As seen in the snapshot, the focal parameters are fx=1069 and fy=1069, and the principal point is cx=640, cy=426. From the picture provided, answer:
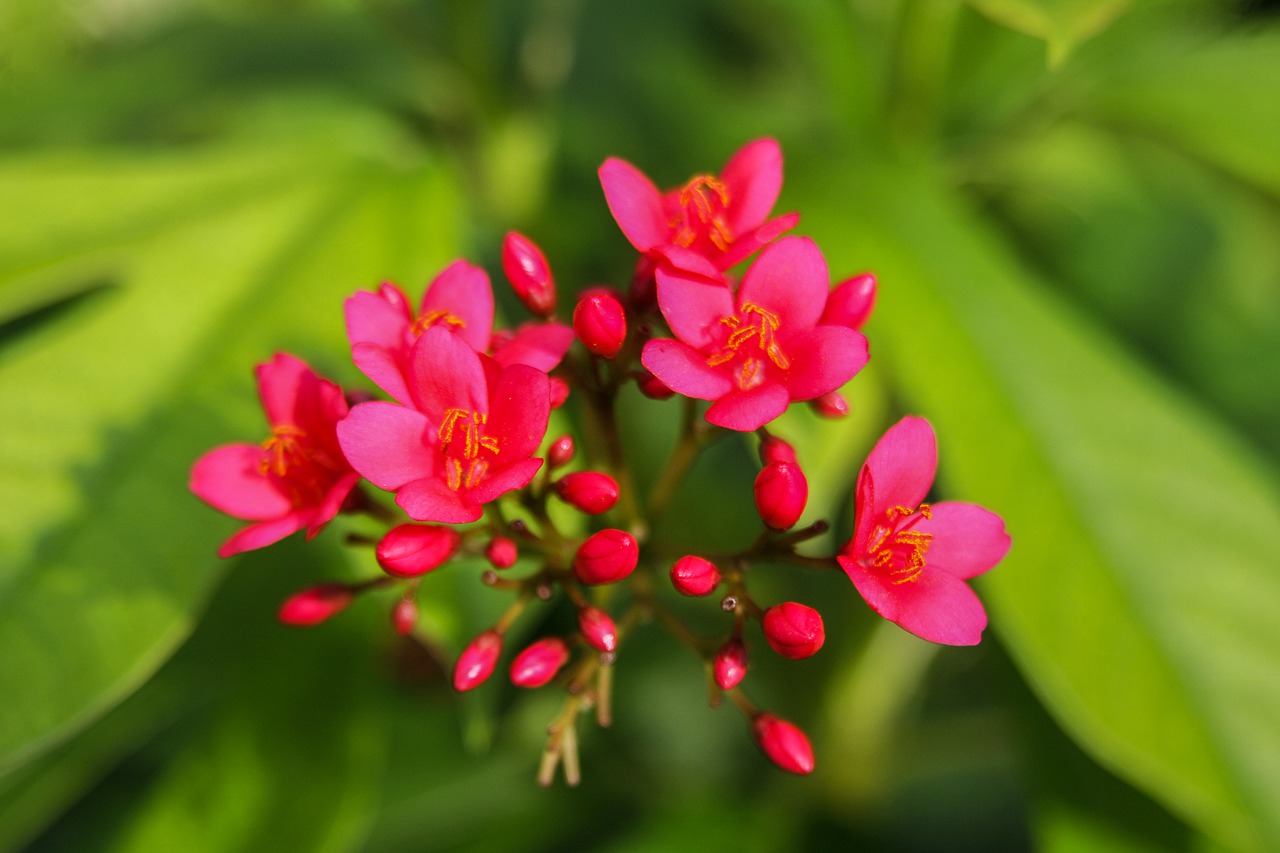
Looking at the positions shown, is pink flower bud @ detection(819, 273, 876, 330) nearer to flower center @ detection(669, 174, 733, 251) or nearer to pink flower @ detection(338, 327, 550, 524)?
flower center @ detection(669, 174, 733, 251)

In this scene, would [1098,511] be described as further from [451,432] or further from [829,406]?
[451,432]

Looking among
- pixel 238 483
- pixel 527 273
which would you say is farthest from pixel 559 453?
pixel 238 483

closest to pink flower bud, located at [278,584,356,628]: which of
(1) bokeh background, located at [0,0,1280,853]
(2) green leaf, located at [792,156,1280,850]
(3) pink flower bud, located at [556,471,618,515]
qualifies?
(1) bokeh background, located at [0,0,1280,853]

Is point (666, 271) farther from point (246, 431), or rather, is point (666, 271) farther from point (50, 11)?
point (50, 11)

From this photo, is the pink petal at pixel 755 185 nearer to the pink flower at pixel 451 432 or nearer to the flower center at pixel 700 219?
the flower center at pixel 700 219

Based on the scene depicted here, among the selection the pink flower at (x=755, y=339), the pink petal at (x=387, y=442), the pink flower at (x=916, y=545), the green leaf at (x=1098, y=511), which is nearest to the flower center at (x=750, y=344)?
the pink flower at (x=755, y=339)

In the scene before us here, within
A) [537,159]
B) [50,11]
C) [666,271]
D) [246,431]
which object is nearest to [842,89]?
[537,159]
